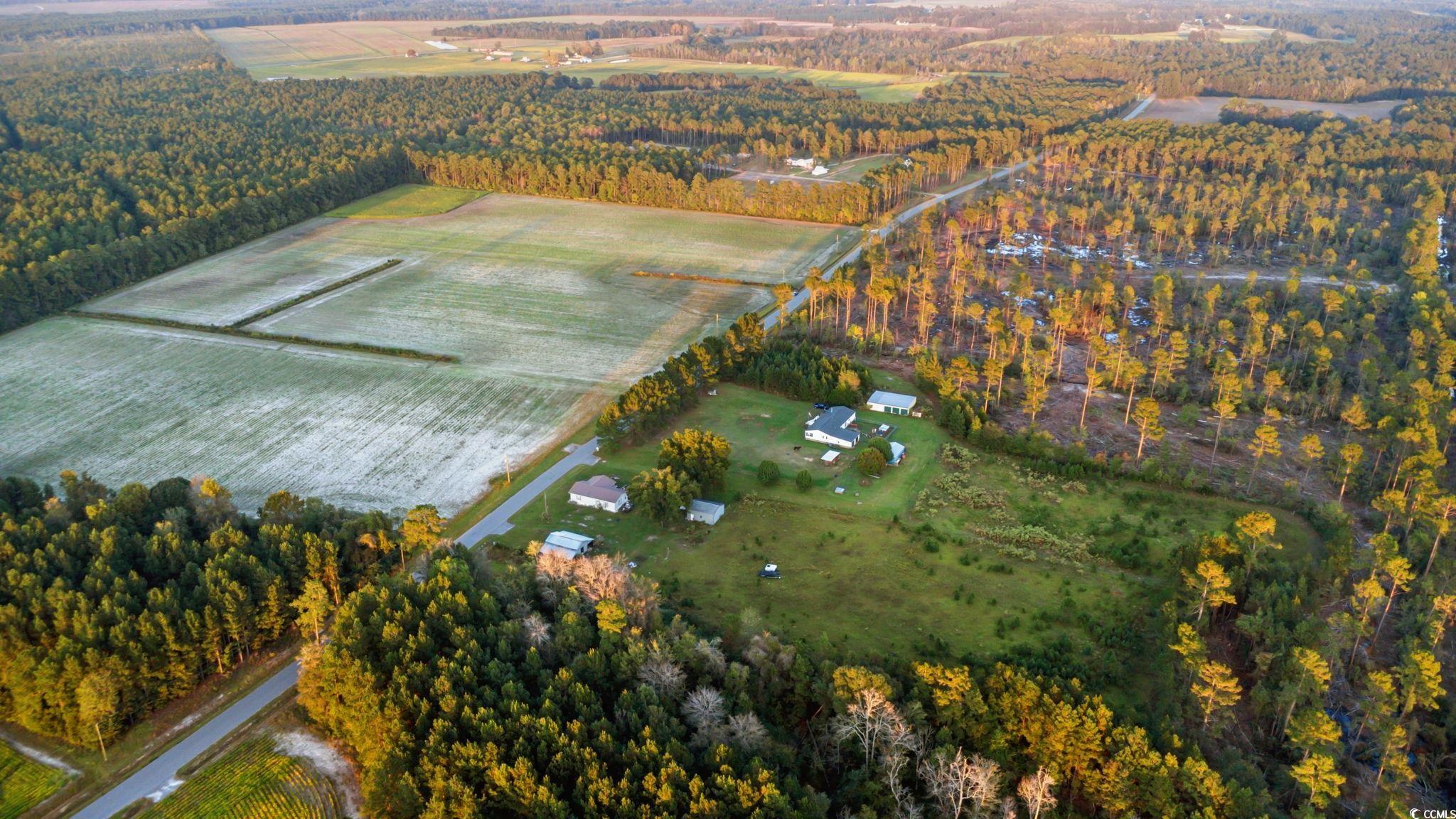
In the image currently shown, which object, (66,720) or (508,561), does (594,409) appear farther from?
(66,720)

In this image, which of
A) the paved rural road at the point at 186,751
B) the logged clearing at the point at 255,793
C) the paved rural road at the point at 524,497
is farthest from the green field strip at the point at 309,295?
the logged clearing at the point at 255,793

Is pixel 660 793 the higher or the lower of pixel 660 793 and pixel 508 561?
the higher

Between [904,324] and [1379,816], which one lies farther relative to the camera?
[904,324]

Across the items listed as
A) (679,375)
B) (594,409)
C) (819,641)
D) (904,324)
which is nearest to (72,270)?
(594,409)

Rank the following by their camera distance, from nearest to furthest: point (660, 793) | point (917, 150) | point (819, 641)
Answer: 1. point (660, 793)
2. point (819, 641)
3. point (917, 150)

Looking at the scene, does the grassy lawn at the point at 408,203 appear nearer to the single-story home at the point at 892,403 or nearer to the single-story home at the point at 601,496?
the single-story home at the point at 892,403

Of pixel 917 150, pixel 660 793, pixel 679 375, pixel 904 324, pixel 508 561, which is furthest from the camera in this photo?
pixel 917 150
